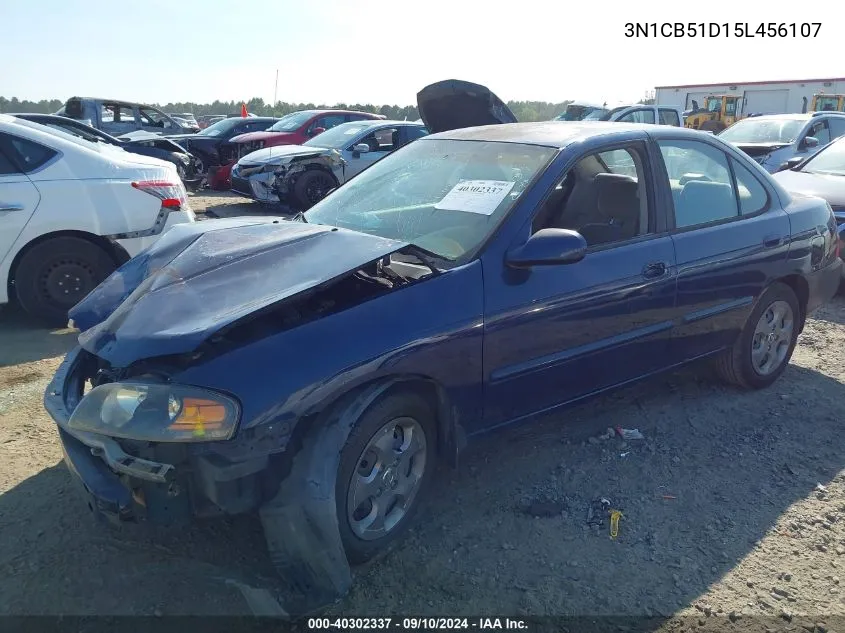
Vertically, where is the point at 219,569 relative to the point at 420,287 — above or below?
below

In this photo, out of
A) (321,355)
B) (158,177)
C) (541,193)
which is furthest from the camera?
(158,177)

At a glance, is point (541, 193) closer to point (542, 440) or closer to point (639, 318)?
point (639, 318)

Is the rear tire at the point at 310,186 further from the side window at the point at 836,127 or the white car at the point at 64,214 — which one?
the side window at the point at 836,127

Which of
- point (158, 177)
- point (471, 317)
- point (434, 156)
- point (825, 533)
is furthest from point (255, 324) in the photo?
point (158, 177)

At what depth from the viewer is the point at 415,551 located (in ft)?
9.05

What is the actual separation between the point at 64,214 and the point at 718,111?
22.3 meters

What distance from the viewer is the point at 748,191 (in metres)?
4.17

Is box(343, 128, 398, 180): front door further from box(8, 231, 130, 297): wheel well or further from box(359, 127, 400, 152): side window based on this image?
box(8, 231, 130, 297): wheel well

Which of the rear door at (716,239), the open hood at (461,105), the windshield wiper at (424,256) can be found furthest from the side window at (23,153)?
the rear door at (716,239)

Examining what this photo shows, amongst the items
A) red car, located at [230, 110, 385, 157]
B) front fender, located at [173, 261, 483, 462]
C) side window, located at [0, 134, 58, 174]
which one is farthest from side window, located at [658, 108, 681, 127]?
front fender, located at [173, 261, 483, 462]

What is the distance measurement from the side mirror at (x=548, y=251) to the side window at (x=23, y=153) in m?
4.02

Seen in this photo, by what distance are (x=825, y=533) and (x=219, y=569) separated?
2.55 m

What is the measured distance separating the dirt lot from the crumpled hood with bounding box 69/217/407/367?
2.78 feet

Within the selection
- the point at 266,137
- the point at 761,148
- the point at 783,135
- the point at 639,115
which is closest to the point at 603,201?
the point at 761,148
